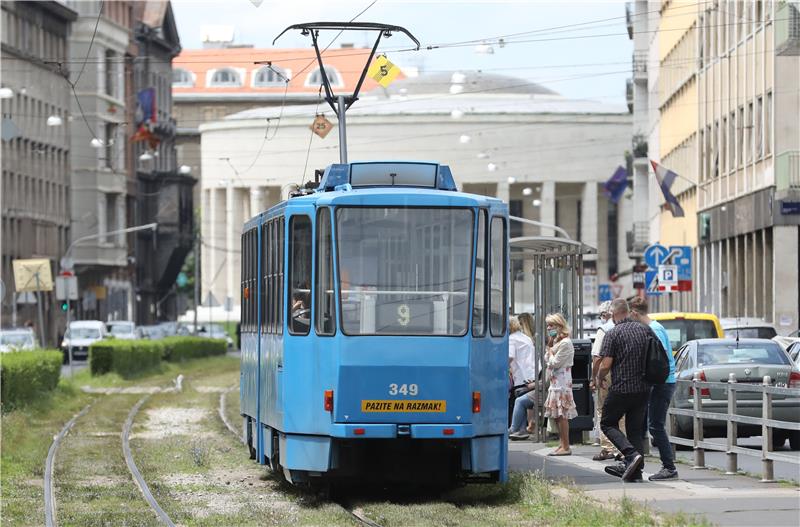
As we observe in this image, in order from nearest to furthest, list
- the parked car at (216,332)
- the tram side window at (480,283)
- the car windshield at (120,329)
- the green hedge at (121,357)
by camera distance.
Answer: the tram side window at (480,283) < the green hedge at (121,357) < the car windshield at (120,329) < the parked car at (216,332)

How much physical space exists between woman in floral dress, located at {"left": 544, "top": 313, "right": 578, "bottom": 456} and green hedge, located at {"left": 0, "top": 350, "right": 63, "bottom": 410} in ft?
47.1

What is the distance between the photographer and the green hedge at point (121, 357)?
5712 centimetres

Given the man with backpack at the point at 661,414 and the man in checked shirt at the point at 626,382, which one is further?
the man with backpack at the point at 661,414

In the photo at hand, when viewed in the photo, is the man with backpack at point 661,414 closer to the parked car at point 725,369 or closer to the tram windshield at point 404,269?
the tram windshield at point 404,269

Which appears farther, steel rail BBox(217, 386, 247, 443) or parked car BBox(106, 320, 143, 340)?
parked car BBox(106, 320, 143, 340)

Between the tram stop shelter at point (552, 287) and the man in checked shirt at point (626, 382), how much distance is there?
5521 mm

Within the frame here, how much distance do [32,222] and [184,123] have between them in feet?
294

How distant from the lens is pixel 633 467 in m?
19.6

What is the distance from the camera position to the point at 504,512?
57.2 feet

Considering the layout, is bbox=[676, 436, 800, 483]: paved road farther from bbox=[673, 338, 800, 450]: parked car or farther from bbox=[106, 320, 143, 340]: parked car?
bbox=[106, 320, 143, 340]: parked car

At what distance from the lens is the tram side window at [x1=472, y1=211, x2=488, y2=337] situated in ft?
61.3

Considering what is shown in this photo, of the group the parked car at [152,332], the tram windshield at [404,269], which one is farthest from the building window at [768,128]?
the parked car at [152,332]

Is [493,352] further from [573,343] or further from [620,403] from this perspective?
[573,343]

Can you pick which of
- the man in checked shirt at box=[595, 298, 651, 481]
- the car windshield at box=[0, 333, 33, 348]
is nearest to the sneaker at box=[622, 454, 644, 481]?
the man in checked shirt at box=[595, 298, 651, 481]
